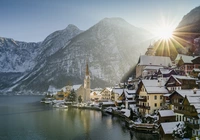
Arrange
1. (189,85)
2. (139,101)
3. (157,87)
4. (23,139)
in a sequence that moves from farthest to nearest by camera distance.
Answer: (139,101), (157,87), (189,85), (23,139)

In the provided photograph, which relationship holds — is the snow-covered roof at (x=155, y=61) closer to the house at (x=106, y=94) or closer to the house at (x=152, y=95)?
the house at (x=106, y=94)

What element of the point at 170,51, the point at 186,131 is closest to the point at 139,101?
the point at 186,131

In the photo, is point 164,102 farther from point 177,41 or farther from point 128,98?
point 177,41

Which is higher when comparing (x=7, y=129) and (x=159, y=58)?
(x=159, y=58)

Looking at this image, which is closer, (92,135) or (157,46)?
(92,135)

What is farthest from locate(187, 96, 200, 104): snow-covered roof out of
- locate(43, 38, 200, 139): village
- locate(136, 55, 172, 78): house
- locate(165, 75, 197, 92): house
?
locate(136, 55, 172, 78): house

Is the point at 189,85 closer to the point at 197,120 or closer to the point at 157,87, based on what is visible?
the point at 157,87

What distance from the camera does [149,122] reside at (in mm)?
48312

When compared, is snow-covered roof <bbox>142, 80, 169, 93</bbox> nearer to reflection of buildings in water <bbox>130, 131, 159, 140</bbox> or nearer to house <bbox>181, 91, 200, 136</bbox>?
reflection of buildings in water <bbox>130, 131, 159, 140</bbox>

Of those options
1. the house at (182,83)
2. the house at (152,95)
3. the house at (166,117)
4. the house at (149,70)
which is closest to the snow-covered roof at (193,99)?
the house at (166,117)

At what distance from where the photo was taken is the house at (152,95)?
56.2m

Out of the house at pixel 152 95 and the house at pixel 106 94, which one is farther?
the house at pixel 106 94

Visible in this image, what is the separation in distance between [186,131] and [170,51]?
89.2 metres

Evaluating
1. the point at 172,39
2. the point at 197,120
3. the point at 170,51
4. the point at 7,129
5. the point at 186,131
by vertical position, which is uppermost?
the point at 172,39
